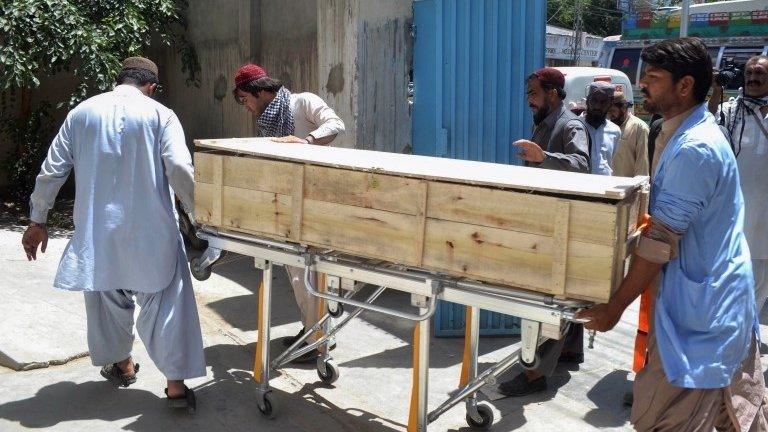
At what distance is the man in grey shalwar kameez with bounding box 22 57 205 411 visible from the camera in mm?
3691

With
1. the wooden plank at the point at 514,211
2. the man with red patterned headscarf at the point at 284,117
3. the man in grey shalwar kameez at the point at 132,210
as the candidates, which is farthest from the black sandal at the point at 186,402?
the wooden plank at the point at 514,211

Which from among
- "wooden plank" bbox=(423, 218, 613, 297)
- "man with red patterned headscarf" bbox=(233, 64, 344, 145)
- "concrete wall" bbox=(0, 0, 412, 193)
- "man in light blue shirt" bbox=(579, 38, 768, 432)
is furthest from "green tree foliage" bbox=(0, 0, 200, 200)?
"man in light blue shirt" bbox=(579, 38, 768, 432)

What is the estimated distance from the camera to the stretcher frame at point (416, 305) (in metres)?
2.66

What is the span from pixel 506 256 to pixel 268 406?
1736 millimetres

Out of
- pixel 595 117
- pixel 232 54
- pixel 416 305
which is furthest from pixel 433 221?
pixel 232 54

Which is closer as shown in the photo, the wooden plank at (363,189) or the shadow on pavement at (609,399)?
the wooden plank at (363,189)

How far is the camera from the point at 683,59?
2447 millimetres

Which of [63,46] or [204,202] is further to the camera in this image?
[63,46]

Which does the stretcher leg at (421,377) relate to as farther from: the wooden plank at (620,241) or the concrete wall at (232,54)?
the concrete wall at (232,54)

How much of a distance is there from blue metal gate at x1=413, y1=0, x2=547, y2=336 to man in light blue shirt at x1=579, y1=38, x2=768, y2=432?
2.28 m

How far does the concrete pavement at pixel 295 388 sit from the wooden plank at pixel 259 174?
3.99 ft

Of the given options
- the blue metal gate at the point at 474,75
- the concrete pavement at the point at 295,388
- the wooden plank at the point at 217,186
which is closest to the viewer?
the wooden plank at the point at 217,186

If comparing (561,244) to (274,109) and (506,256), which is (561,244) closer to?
(506,256)

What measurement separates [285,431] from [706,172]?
230 cm
